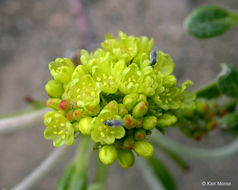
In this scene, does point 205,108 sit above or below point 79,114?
below

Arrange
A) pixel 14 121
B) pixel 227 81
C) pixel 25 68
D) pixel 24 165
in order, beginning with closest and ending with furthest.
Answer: pixel 227 81 < pixel 14 121 < pixel 24 165 < pixel 25 68

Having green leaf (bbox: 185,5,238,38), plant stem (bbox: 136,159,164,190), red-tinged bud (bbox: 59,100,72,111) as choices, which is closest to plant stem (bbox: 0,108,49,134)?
red-tinged bud (bbox: 59,100,72,111)

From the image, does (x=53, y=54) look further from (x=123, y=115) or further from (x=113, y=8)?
(x=123, y=115)

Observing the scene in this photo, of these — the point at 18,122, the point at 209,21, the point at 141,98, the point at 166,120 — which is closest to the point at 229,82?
the point at 209,21

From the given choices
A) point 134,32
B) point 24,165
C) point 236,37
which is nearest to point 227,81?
point 236,37

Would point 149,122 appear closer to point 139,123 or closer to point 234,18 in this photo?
point 139,123

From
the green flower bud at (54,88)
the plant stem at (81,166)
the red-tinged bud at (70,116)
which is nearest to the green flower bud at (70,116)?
the red-tinged bud at (70,116)
